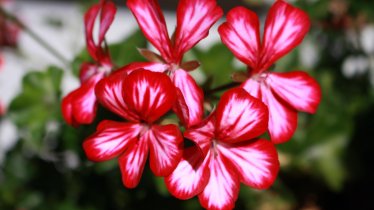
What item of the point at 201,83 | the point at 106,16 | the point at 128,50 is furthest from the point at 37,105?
the point at 106,16

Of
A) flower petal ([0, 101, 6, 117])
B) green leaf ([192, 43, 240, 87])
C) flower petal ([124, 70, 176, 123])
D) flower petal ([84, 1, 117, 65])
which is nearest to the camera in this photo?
flower petal ([124, 70, 176, 123])

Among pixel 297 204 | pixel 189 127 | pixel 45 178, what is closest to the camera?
pixel 189 127

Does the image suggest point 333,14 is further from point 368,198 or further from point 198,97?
point 198,97

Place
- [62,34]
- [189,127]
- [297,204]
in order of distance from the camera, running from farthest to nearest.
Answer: [62,34] → [297,204] → [189,127]

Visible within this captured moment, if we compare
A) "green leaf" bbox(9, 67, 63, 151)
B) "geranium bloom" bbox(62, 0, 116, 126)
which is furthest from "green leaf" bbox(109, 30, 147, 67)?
"geranium bloom" bbox(62, 0, 116, 126)

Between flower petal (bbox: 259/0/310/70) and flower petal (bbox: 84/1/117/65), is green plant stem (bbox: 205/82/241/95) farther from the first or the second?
flower petal (bbox: 84/1/117/65)

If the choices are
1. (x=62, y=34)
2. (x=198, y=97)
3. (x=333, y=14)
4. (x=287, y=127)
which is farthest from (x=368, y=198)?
(x=62, y=34)
